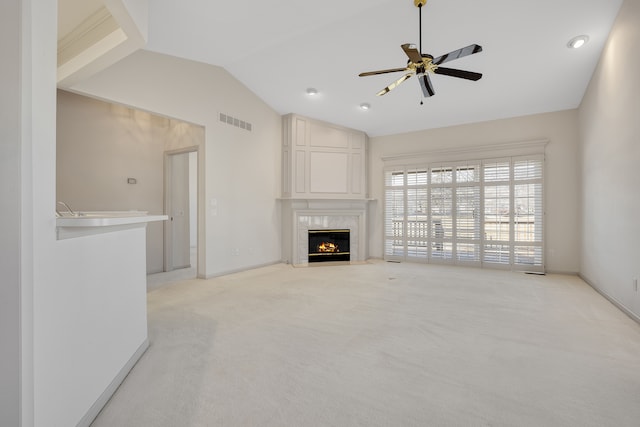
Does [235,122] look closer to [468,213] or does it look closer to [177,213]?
[177,213]

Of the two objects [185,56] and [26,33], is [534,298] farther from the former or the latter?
[185,56]

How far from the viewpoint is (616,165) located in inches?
142

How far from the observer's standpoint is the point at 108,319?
1.86 metres

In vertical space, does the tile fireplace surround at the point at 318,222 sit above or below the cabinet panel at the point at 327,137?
below

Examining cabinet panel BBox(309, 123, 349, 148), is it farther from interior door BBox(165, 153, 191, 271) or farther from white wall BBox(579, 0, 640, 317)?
white wall BBox(579, 0, 640, 317)

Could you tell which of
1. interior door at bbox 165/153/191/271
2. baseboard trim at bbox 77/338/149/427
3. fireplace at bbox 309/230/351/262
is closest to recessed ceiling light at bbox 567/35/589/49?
fireplace at bbox 309/230/351/262

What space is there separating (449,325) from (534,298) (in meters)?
1.84

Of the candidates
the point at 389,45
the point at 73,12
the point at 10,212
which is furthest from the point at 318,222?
the point at 10,212

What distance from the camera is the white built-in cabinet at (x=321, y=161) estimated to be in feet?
21.5

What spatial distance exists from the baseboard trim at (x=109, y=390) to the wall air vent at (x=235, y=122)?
13.4ft

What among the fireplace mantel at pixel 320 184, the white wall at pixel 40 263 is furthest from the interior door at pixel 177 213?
the white wall at pixel 40 263

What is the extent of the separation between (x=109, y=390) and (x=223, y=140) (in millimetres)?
4329

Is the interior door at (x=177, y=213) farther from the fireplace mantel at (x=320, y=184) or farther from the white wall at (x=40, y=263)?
the white wall at (x=40, y=263)

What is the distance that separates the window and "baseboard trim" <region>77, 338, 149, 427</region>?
224 inches
